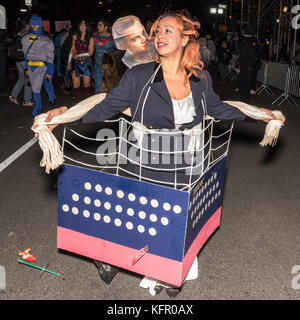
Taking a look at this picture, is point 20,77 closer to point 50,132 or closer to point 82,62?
point 82,62

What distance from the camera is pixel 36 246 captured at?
13.2 feet

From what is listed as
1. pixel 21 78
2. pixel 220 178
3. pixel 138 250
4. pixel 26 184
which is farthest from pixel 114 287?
pixel 21 78

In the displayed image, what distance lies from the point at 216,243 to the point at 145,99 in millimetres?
1939

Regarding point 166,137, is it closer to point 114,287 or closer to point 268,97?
point 114,287

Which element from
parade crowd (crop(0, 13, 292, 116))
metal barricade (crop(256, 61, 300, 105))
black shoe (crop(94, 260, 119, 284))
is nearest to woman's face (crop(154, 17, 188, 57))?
black shoe (crop(94, 260, 119, 284))

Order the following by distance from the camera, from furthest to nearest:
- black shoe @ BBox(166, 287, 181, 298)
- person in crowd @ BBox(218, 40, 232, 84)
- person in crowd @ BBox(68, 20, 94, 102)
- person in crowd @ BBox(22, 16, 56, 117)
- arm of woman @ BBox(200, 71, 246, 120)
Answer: person in crowd @ BBox(218, 40, 232, 84) → person in crowd @ BBox(68, 20, 94, 102) → person in crowd @ BBox(22, 16, 56, 117) → black shoe @ BBox(166, 287, 181, 298) → arm of woman @ BBox(200, 71, 246, 120)

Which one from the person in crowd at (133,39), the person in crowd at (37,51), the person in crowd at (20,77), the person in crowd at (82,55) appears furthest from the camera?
the person in crowd at (20,77)

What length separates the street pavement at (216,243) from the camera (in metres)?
3.33

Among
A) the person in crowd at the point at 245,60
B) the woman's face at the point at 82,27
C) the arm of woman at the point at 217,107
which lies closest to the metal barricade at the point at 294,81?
the person in crowd at the point at 245,60

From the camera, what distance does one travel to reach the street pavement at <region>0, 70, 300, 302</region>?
333 cm

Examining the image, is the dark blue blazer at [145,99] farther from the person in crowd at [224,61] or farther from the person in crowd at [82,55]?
the person in crowd at [224,61]

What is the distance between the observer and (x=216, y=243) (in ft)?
13.8

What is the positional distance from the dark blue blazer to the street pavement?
2.70 feet

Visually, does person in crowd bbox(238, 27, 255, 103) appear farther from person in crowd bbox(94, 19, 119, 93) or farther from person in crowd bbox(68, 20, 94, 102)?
person in crowd bbox(68, 20, 94, 102)
